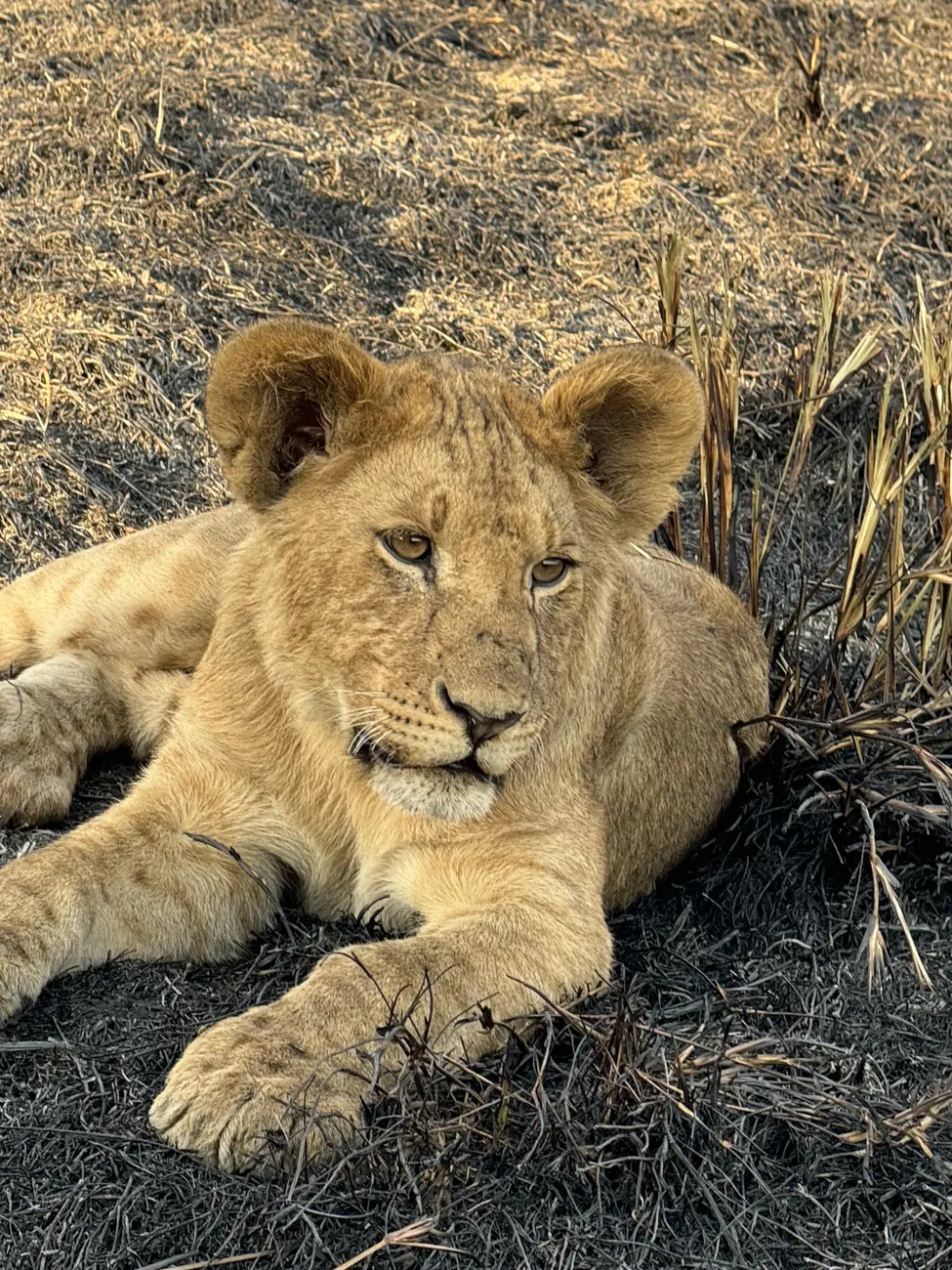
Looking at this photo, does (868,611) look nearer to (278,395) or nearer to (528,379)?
(278,395)

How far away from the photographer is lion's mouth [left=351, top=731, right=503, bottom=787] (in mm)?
3109

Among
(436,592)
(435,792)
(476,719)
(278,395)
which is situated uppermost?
(278,395)

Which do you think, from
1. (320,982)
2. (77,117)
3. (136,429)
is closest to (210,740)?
(320,982)

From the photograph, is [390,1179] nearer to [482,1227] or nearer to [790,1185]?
[482,1227]

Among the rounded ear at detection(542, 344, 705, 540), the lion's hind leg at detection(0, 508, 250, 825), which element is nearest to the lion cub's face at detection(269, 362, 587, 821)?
the rounded ear at detection(542, 344, 705, 540)

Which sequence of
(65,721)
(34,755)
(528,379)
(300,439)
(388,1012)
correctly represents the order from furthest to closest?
1. (528,379)
2. (65,721)
3. (34,755)
4. (300,439)
5. (388,1012)

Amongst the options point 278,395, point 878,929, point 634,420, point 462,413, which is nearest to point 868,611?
point 878,929

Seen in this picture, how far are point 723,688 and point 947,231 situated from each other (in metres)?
4.13

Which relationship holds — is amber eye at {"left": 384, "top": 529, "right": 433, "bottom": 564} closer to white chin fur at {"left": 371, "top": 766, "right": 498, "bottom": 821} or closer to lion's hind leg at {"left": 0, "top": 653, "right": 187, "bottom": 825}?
white chin fur at {"left": 371, "top": 766, "right": 498, "bottom": 821}

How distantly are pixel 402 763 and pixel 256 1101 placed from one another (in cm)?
69

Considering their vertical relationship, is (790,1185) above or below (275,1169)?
below

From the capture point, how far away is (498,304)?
6566 millimetres

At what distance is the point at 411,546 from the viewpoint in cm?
315

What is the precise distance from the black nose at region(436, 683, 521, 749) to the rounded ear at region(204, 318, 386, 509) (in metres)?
0.64
